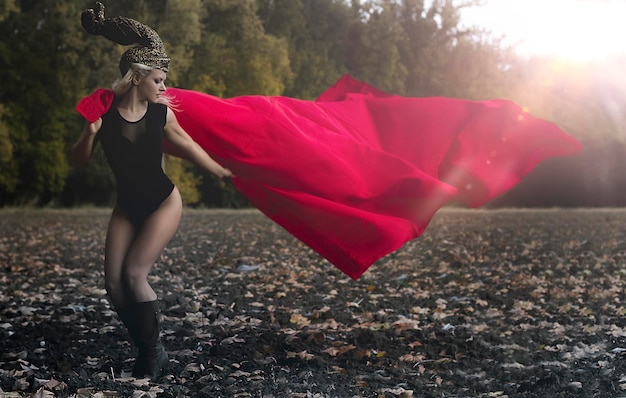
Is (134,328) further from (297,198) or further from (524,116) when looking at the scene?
(524,116)

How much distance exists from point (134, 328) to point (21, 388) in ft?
3.06

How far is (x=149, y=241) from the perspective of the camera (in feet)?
17.7

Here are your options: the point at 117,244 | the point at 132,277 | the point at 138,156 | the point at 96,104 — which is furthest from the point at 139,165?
the point at 132,277

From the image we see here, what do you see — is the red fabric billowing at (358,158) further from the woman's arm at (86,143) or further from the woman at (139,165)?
the woman's arm at (86,143)

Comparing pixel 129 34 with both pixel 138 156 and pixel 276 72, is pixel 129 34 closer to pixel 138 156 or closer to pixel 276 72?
pixel 138 156

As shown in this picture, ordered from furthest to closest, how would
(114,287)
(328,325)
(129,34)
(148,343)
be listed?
(328,325), (148,343), (114,287), (129,34)

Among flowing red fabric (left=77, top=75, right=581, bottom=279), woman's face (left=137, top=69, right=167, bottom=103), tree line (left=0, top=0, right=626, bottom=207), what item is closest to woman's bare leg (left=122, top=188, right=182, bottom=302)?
flowing red fabric (left=77, top=75, right=581, bottom=279)

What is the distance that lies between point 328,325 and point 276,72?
24.7 m

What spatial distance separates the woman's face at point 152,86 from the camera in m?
5.04

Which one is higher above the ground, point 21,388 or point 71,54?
point 71,54

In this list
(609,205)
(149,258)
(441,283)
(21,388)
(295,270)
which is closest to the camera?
(149,258)

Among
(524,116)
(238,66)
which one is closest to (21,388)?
(524,116)

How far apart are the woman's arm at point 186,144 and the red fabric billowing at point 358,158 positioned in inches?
6.8

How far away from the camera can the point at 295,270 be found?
12.4 metres
